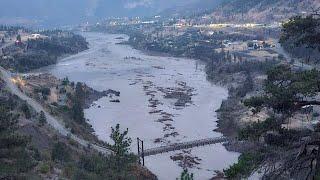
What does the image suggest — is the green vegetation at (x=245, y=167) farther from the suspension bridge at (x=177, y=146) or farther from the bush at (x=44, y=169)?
the suspension bridge at (x=177, y=146)

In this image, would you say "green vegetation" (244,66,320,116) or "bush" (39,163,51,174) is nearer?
"green vegetation" (244,66,320,116)

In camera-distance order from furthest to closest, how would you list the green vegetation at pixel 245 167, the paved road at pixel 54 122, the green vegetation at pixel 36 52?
1. the green vegetation at pixel 36 52
2. the paved road at pixel 54 122
3. the green vegetation at pixel 245 167

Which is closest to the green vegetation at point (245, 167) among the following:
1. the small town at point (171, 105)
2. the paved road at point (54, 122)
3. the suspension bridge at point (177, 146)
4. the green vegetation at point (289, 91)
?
the small town at point (171, 105)

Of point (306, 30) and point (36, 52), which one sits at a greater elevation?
point (306, 30)

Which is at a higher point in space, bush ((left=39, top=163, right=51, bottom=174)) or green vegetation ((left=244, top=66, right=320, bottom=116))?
green vegetation ((left=244, top=66, right=320, bottom=116))

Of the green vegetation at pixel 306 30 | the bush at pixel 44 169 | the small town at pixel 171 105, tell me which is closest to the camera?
the green vegetation at pixel 306 30

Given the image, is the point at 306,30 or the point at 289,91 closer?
the point at 289,91

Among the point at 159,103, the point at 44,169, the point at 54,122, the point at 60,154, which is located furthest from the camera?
the point at 159,103

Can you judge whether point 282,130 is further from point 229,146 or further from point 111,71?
point 111,71

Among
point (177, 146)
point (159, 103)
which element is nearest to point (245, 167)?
point (177, 146)

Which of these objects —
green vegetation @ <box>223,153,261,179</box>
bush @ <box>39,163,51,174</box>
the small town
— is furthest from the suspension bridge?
green vegetation @ <box>223,153,261,179</box>

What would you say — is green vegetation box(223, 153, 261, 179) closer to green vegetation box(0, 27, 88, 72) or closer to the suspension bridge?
the suspension bridge

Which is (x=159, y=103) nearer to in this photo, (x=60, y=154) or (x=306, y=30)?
(x=60, y=154)
